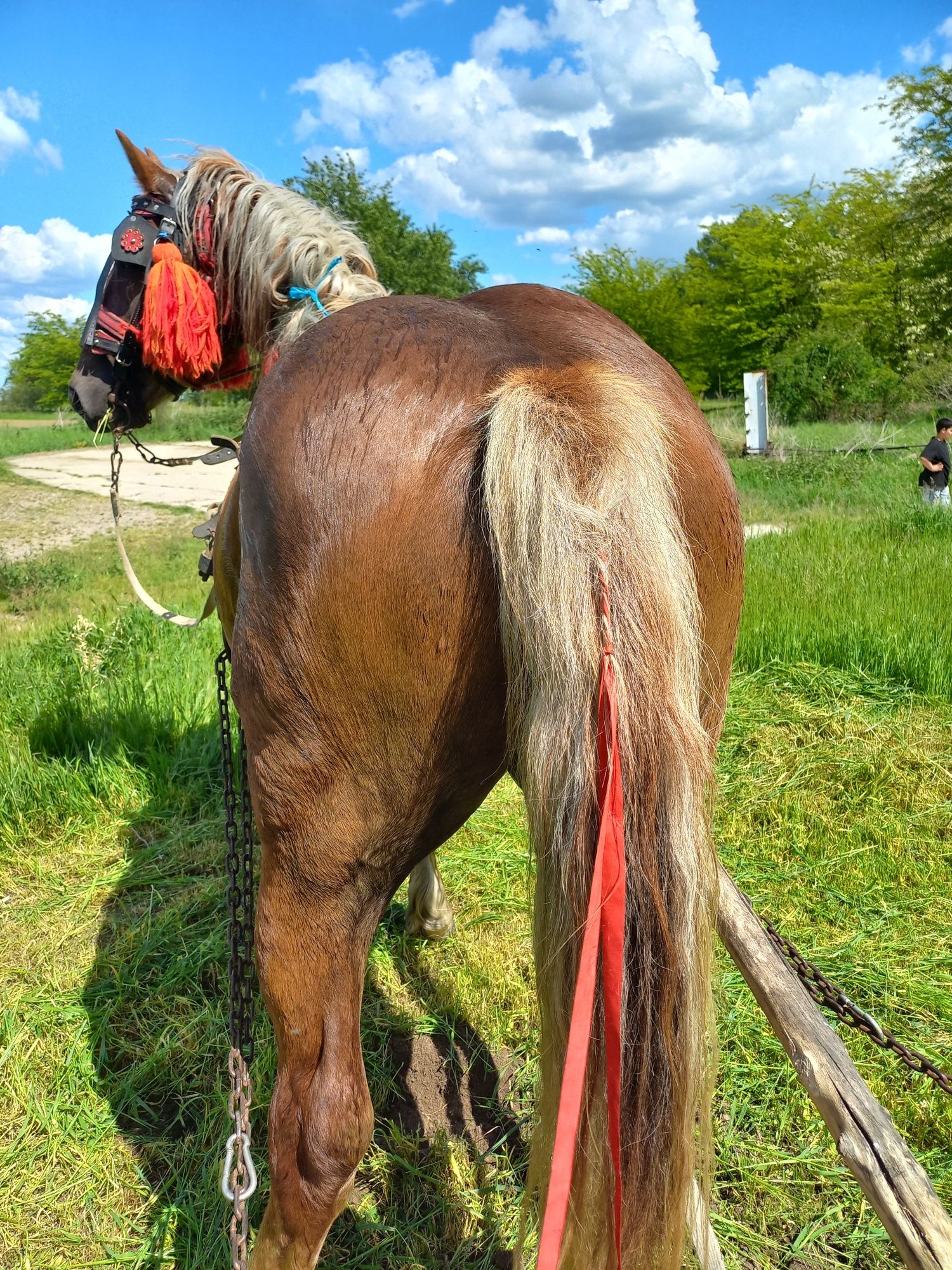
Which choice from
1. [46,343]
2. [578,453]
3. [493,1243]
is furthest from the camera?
[46,343]

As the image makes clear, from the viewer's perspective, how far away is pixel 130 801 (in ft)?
13.0

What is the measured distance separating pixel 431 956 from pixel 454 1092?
57cm

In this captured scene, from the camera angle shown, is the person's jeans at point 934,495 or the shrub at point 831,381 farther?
the shrub at point 831,381

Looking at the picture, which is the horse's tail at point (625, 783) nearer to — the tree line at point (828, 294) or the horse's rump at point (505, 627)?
the horse's rump at point (505, 627)

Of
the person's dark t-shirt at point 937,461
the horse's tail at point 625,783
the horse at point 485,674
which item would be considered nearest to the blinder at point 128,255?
the horse at point 485,674

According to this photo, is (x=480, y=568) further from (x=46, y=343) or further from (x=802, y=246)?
(x=46, y=343)

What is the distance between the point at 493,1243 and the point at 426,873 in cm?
117

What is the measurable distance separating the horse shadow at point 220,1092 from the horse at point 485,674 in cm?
68

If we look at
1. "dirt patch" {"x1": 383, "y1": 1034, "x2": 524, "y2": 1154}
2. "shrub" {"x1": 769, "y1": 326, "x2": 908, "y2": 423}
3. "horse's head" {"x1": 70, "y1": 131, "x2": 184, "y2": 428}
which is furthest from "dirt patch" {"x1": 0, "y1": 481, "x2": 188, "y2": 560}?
"shrub" {"x1": 769, "y1": 326, "x2": 908, "y2": 423}

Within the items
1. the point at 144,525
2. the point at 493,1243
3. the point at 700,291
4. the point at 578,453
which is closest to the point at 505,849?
the point at 493,1243

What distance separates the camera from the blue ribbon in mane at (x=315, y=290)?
2299 mm

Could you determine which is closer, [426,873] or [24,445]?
[426,873]

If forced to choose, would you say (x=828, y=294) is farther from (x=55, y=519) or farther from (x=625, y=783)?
(x=625, y=783)

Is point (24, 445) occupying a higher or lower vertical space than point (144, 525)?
higher
